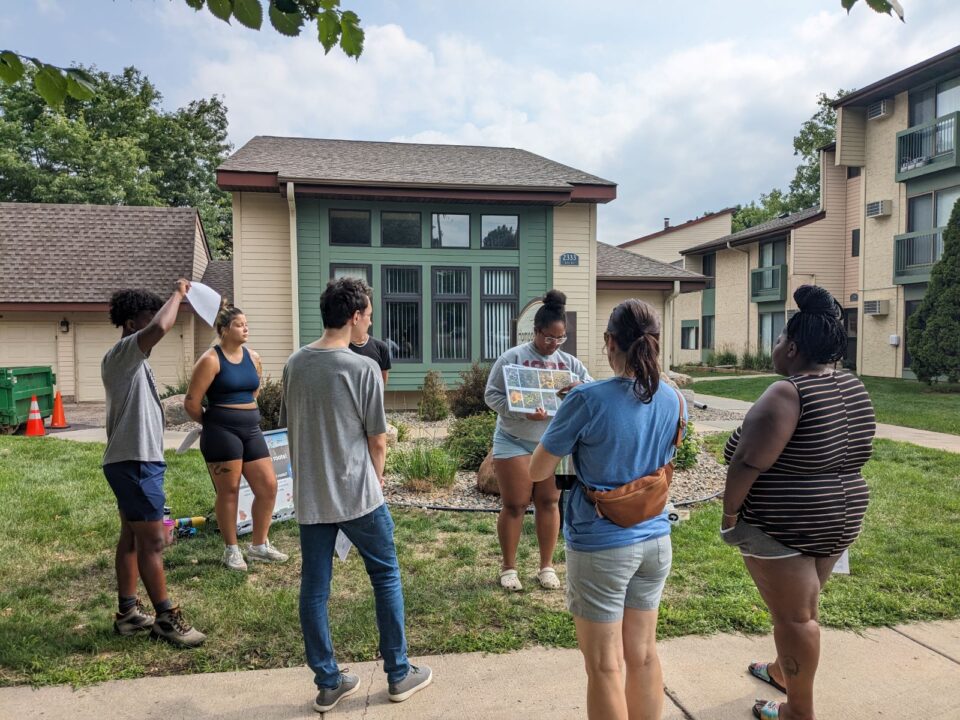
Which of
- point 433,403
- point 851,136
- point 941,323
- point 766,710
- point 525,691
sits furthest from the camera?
point 851,136

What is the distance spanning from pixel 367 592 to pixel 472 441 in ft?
A: 12.8

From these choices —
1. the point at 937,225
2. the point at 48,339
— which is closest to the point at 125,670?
the point at 48,339

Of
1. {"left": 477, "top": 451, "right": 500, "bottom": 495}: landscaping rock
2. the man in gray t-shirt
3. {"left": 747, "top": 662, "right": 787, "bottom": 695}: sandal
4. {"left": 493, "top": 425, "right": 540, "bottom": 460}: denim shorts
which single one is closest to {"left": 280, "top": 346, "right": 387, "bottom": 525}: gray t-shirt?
the man in gray t-shirt

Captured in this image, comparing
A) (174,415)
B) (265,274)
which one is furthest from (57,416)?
(265,274)

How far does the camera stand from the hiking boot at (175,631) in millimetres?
3580

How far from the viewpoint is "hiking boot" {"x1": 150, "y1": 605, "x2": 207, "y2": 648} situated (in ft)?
11.7

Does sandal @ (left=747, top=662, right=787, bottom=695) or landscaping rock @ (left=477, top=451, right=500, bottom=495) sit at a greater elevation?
landscaping rock @ (left=477, top=451, right=500, bottom=495)

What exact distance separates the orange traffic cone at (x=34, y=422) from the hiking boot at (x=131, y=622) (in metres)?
9.02

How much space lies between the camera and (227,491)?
15.4ft

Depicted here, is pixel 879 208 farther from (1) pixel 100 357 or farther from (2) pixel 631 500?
(2) pixel 631 500

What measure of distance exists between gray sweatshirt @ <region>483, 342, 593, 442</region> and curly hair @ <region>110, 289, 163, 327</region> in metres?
2.01

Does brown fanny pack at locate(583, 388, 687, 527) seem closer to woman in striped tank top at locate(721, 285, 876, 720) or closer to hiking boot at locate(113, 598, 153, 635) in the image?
woman in striped tank top at locate(721, 285, 876, 720)

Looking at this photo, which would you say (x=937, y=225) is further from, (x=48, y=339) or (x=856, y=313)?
(x=48, y=339)

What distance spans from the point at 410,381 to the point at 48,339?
9358mm
